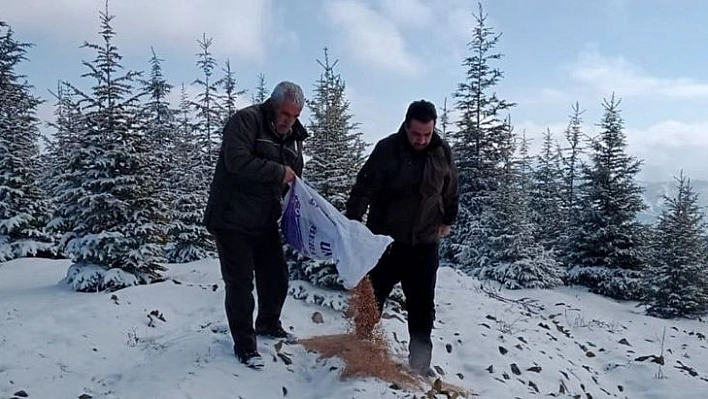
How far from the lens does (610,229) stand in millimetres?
17031

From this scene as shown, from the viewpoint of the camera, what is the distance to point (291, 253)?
913 centimetres

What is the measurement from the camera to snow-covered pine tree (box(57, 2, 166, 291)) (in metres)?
9.63

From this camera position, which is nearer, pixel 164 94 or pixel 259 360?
pixel 259 360

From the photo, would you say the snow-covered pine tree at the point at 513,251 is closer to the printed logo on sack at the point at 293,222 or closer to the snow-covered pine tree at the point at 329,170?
the snow-covered pine tree at the point at 329,170

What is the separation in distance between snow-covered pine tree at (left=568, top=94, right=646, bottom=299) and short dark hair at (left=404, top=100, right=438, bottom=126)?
13786 millimetres

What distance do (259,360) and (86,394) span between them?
1387 millimetres

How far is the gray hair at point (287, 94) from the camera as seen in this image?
4723 millimetres

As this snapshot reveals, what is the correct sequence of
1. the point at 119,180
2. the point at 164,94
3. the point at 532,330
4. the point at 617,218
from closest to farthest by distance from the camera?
the point at 532,330 → the point at 119,180 → the point at 617,218 → the point at 164,94

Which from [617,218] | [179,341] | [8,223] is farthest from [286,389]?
[617,218]

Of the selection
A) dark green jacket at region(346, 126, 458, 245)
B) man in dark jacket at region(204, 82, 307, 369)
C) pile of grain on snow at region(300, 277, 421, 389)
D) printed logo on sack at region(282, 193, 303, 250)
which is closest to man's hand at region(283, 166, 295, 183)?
man in dark jacket at region(204, 82, 307, 369)

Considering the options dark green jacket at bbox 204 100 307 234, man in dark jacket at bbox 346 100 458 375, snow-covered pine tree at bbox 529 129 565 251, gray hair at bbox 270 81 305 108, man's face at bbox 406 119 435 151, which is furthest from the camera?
snow-covered pine tree at bbox 529 129 565 251

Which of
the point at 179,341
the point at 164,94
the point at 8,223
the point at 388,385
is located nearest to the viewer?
A: the point at 388,385

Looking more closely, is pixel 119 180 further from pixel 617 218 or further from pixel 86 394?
pixel 617 218

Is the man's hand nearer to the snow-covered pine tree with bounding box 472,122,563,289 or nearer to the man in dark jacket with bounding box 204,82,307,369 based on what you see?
the man in dark jacket with bounding box 204,82,307,369
